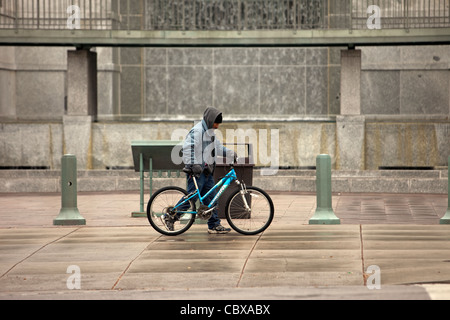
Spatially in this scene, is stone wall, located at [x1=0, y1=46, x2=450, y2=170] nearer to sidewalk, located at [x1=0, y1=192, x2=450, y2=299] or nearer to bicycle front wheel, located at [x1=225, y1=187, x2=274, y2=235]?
sidewalk, located at [x1=0, y1=192, x2=450, y2=299]

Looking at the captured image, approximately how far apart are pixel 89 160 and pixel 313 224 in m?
8.74

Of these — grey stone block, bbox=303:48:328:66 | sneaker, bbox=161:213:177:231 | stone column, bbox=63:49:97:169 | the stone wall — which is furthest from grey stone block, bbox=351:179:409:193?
sneaker, bbox=161:213:177:231

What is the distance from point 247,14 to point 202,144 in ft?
34.8

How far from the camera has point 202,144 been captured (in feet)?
38.4

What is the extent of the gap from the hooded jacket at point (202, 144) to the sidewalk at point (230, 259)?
1.00 meters

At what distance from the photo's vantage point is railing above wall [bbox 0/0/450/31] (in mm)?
21312

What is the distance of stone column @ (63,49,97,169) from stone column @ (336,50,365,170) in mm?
5639

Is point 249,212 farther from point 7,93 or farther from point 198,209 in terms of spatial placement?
point 7,93

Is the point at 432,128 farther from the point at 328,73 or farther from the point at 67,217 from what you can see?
the point at 67,217

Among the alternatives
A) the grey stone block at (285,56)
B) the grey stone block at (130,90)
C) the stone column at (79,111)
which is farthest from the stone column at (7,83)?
the grey stone block at (285,56)

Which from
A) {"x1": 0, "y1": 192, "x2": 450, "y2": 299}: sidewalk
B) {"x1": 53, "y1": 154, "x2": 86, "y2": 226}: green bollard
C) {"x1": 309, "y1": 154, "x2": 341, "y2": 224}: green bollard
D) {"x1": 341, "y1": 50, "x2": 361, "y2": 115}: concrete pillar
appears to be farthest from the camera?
{"x1": 341, "y1": 50, "x2": 361, "y2": 115}: concrete pillar

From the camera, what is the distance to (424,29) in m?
19.6

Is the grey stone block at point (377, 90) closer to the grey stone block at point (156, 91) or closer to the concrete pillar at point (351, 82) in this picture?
the concrete pillar at point (351, 82)

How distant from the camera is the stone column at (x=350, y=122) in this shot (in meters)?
19.7
